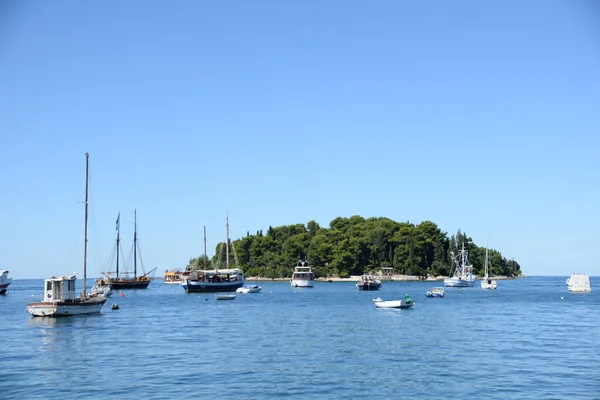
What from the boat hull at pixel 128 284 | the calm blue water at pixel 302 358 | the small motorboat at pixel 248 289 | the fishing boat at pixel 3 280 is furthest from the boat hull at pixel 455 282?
the fishing boat at pixel 3 280

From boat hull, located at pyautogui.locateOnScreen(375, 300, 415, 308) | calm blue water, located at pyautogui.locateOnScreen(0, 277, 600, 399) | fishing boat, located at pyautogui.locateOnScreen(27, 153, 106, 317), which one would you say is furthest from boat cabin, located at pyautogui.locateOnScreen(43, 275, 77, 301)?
boat hull, located at pyautogui.locateOnScreen(375, 300, 415, 308)

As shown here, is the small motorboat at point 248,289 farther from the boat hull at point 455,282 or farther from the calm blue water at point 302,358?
the calm blue water at point 302,358

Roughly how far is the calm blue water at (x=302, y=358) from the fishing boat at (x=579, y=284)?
82205mm

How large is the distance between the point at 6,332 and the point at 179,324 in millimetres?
17188

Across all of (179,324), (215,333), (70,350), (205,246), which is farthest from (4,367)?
(205,246)

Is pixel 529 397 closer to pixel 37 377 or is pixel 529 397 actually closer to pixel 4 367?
pixel 37 377

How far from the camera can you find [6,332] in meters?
60.4

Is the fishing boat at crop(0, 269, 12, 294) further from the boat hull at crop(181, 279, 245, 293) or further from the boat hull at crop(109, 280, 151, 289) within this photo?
the boat hull at crop(181, 279, 245, 293)

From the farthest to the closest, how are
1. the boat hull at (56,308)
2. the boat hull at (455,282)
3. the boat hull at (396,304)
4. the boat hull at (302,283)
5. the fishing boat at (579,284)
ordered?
the boat hull at (455,282)
the boat hull at (302,283)
the fishing boat at (579,284)
the boat hull at (396,304)
the boat hull at (56,308)

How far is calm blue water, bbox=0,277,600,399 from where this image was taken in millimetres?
32750

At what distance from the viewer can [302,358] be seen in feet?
139

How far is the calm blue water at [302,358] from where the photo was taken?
32750mm

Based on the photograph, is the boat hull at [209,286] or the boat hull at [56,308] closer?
the boat hull at [56,308]

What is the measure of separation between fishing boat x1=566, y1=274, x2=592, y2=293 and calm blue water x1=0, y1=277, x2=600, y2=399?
8221cm
